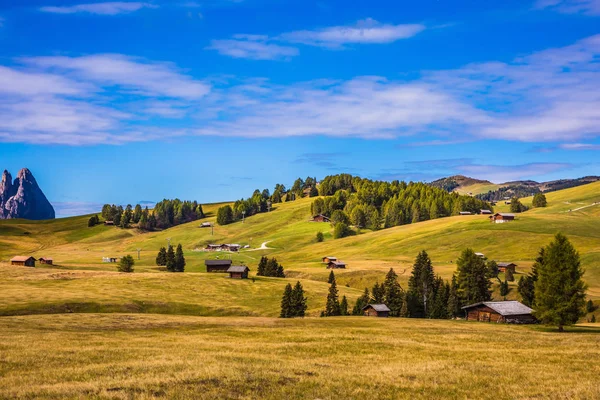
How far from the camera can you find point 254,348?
121 feet

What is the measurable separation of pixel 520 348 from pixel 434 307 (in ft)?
186

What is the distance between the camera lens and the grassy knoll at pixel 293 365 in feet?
67.7

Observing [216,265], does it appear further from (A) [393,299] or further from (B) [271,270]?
(A) [393,299]

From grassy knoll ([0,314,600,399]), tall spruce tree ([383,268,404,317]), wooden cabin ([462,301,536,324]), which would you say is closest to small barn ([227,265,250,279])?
tall spruce tree ([383,268,404,317])

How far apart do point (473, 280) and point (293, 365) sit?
7583 cm

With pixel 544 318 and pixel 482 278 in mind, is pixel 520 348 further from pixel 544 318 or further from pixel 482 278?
pixel 482 278

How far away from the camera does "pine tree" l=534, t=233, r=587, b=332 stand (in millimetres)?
60312

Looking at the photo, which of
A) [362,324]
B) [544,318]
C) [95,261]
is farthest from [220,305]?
[95,261]

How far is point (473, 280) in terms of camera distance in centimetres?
9625

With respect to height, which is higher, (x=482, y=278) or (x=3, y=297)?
(x=482, y=278)

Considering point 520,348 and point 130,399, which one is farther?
point 520,348

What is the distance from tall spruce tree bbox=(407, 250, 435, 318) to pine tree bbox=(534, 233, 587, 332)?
39336mm

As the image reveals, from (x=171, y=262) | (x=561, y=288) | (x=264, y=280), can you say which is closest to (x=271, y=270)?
(x=264, y=280)

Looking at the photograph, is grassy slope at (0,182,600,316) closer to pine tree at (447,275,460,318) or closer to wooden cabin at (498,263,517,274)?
wooden cabin at (498,263,517,274)
